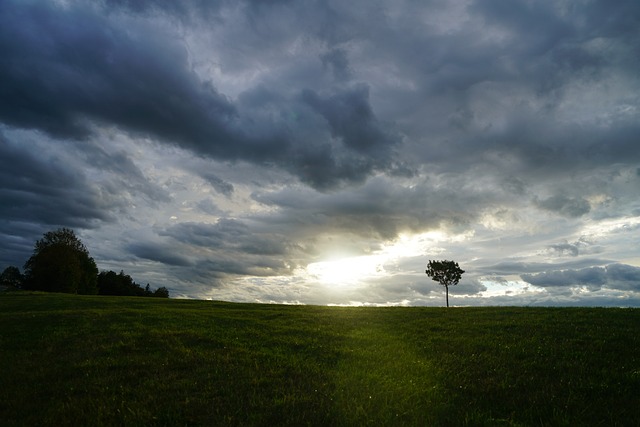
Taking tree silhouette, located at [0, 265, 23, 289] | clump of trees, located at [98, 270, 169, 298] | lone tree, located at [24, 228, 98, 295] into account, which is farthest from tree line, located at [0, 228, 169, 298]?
tree silhouette, located at [0, 265, 23, 289]

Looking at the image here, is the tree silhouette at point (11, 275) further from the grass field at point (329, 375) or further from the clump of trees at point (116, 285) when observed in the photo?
the grass field at point (329, 375)

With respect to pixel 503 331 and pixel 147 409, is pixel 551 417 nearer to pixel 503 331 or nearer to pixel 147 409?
pixel 147 409

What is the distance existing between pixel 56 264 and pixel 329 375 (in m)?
108

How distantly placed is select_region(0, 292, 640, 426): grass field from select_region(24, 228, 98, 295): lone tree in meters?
89.1

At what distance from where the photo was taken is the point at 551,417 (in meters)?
9.27

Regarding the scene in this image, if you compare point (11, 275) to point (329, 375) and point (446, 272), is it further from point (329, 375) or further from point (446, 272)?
point (329, 375)

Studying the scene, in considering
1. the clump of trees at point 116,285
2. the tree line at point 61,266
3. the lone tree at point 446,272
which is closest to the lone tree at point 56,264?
the tree line at point 61,266

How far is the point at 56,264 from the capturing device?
97938mm

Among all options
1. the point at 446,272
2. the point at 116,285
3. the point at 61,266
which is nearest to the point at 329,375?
the point at 446,272

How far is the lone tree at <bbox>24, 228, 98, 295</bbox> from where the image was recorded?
9800 cm

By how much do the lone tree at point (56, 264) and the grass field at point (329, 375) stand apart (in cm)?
8915

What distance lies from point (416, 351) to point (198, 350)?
9353 millimetres

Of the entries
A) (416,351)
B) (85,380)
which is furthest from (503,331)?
(85,380)

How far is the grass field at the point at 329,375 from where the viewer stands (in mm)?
9695
